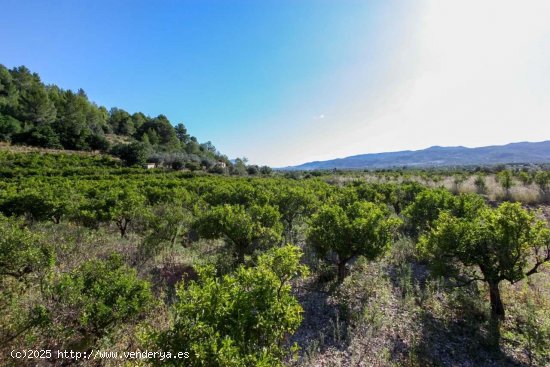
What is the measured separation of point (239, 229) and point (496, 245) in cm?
678

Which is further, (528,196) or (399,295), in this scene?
(528,196)

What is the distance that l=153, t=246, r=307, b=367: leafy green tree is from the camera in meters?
2.98

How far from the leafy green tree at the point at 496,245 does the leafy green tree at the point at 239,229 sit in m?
4.76

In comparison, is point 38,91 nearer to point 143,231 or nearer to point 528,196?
point 143,231

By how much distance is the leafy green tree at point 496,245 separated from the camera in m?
5.64

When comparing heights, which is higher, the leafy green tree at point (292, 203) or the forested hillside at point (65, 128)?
the forested hillside at point (65, 128)

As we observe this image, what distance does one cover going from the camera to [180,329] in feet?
11.0

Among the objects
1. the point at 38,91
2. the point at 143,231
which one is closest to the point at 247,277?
the point at 143,231

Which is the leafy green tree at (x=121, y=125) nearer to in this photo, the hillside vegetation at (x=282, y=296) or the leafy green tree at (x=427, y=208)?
the hillside vegetation at (x=282, y=296)

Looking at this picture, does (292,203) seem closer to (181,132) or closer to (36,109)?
(36,109)

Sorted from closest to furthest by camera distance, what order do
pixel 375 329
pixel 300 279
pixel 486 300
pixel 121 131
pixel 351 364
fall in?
pixel 351 364 < pixel 375 329 < pixel 486 300 < pixel 300 279 < pixel 121 131

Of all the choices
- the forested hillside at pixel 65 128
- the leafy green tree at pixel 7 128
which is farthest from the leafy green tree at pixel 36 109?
the leafy green tree at pixel 7 128

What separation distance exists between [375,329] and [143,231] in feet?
32.6

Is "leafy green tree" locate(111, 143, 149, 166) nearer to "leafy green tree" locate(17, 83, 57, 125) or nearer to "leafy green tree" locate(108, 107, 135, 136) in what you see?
"leafy green tree" locate(17, 83, 57, 125)
